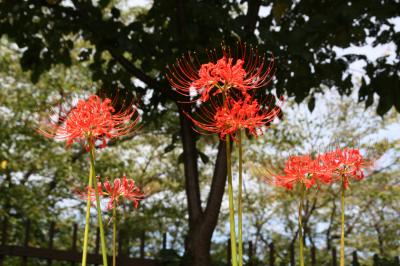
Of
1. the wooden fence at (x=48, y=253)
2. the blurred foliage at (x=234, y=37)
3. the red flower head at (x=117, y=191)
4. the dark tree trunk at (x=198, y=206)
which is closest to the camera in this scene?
the red flower head at (x=117, y=191)

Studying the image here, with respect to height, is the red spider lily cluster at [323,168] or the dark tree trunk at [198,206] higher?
the dark tree trunk at [198,206]

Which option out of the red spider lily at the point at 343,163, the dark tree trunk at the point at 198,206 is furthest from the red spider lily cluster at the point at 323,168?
the dark tree trunk at the point at 198,206

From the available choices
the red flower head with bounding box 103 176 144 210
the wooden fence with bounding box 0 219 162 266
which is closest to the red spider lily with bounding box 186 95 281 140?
the red flower head with bounding box 103 176 144 210

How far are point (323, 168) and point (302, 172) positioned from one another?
0.06 meters

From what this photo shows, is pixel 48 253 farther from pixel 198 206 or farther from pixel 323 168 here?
pixel 323 168

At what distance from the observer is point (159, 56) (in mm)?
5152

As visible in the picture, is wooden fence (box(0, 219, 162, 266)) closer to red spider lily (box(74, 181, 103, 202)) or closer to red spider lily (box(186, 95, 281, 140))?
red spider lily (box(74, 181, 103, 202))

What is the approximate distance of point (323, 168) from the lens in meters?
1.25

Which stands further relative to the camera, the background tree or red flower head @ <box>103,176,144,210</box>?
the background tree

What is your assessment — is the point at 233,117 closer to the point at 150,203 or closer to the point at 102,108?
the point at 102,108

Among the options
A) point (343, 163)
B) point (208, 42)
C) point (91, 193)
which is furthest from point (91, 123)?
point (208, 42)

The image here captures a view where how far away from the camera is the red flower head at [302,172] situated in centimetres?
123

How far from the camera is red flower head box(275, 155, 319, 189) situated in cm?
123

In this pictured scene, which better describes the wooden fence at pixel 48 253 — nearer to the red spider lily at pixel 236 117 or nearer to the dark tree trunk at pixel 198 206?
the dark tree trunk at pixel 198 206
